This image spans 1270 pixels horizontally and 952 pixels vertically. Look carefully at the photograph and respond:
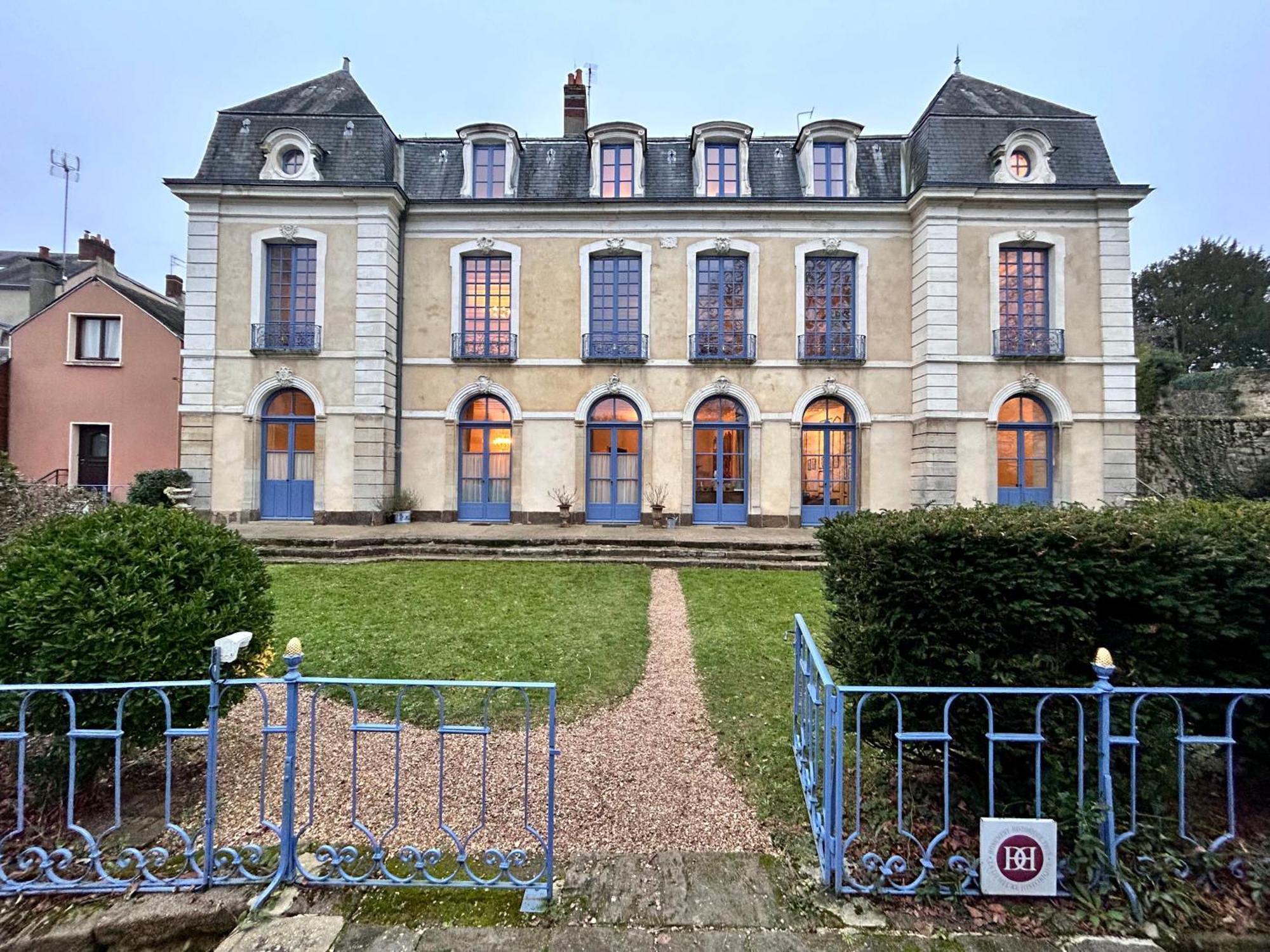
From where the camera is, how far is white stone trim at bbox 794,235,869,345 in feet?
43.9

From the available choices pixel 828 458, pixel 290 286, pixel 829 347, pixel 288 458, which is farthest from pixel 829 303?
pixel 288 458

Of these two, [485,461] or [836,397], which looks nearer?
[836,397]

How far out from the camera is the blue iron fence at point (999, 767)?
7.78 feet

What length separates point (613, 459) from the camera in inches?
537

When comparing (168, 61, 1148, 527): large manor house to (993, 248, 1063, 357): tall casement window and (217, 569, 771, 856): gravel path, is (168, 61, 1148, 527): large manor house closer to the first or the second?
(993, 248, 1063, 357): tall casement window

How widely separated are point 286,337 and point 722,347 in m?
10.2

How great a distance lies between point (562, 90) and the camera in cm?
1518

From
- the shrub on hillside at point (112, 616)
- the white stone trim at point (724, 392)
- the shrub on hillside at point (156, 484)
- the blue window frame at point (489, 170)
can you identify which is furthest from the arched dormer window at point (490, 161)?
the shrub on hillside at point (112, 616)

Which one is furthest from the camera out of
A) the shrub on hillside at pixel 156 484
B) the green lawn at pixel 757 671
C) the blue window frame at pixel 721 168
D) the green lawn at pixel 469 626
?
the blue window frame at pixel 721 168

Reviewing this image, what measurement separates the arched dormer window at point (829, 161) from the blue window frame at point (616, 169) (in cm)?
418

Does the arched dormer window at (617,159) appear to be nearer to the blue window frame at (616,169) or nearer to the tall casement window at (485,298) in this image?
the blue window frame at (616,169)

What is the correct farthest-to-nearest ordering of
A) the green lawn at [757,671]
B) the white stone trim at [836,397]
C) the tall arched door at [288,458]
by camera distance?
the white stone trim at [836,397] → the tall arched door at [288,458] → the green lawn at [757,671]

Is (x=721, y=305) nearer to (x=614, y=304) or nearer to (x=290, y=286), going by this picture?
(x=614, y=304)

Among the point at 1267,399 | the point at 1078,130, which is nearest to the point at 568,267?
the point at 1078,130
